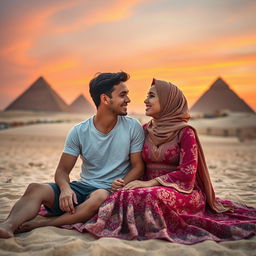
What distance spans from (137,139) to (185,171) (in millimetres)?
590

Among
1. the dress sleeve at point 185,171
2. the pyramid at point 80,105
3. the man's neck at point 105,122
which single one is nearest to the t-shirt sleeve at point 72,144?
the man's neck at point 105,122

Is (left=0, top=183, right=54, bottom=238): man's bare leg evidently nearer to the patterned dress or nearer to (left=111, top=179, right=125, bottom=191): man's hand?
the patterned dress

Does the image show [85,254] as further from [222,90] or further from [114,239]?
[222,90]

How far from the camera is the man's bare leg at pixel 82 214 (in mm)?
3164

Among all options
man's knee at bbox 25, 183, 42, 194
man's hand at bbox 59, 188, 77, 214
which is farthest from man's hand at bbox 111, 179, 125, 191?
man's knee at bbox 25, 183, 42, 194

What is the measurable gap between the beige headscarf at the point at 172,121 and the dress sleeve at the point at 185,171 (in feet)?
0.56

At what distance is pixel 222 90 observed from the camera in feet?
253

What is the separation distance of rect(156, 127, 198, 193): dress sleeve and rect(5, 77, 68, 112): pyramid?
67.0 meters

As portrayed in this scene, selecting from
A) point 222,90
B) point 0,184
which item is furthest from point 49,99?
point 0,184

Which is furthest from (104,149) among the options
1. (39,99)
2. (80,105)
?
(80,105)

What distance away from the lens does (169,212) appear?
10.3 feet

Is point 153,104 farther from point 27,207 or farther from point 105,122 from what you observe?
point 27,207

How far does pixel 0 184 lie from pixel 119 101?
2.76m

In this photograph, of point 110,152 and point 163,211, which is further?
point 110,152
